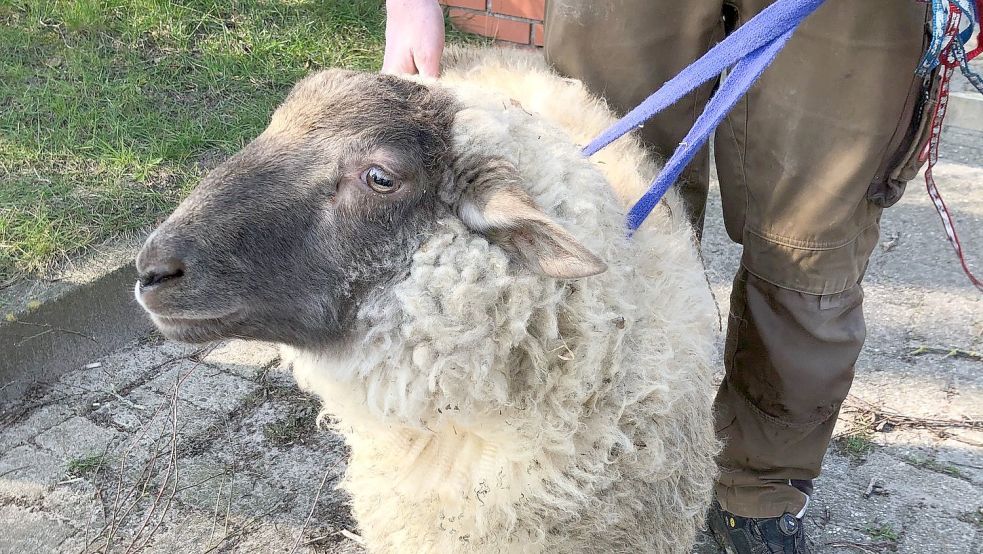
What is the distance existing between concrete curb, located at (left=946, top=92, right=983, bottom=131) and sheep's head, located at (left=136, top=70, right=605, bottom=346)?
479 cm

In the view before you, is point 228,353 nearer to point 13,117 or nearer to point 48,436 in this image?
point 48,436

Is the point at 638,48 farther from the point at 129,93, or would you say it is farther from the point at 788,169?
the point at 129,93

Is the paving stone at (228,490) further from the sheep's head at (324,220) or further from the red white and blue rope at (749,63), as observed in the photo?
the red white and blue rope at (749,63)

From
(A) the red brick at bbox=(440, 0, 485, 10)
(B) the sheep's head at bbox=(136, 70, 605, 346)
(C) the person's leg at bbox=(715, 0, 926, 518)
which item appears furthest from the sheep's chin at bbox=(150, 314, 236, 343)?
(A) the red brick at bbox=(440, 0, 485, 10)

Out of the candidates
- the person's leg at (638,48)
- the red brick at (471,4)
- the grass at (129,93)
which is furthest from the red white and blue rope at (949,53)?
the red brick at (471,4)

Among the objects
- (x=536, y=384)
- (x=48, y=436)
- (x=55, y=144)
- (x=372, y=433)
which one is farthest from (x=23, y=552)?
(x=55, y=144)

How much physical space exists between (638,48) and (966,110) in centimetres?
417

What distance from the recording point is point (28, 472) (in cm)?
243

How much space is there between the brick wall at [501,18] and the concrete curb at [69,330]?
2945 mm

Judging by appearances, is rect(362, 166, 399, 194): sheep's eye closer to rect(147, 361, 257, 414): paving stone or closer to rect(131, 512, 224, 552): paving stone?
rect(131, 512, 224, 552): paving stone

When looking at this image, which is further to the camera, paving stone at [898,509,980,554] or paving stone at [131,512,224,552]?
paving stone at [898,509,980,554]

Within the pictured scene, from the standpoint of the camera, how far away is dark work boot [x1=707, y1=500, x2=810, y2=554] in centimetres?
A: 232

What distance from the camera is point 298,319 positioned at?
1546 mm

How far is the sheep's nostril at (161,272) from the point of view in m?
1.43
